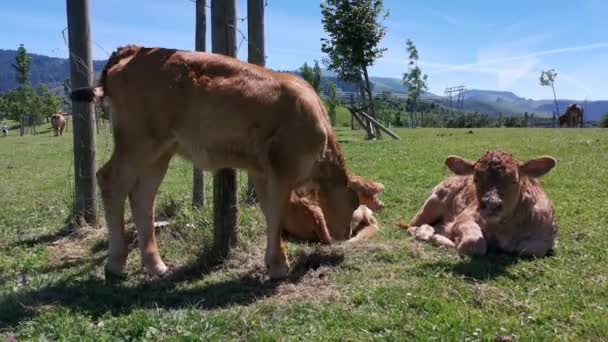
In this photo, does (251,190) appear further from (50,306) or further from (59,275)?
(50,306)

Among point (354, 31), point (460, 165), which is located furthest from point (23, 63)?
point (460, 165)

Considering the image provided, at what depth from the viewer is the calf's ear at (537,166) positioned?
23.6 feet

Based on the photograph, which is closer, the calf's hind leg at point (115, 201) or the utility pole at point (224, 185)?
the calf's hind leg at point (115, 201)

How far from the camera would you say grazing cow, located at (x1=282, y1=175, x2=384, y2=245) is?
7750 millimetres

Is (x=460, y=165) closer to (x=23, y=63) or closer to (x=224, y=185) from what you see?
(x=224, y=185)

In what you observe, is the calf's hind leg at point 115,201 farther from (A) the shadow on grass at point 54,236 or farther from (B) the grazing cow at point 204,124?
(A) the shadow on grass at point 54,236

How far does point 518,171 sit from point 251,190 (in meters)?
4.20

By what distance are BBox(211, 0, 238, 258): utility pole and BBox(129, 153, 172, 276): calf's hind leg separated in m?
0.64

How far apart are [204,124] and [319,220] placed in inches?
92.5

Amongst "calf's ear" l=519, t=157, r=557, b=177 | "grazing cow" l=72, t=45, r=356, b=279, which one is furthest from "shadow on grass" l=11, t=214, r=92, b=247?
"calf's ear" l=519, t=157, r=557, b=177

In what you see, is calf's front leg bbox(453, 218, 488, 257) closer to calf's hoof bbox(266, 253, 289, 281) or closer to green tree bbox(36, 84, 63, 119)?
calf's hoof bbox(266, 253, 289, 281)

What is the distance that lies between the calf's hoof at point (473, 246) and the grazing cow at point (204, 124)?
2010 millimetres

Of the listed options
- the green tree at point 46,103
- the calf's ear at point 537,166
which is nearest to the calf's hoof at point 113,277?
the calf's ear at point 537,166

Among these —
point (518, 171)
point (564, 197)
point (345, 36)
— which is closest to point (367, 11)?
point (345, 36)
